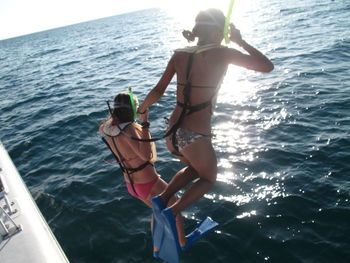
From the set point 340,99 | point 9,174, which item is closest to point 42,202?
point 9,174

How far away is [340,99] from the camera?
11.5m

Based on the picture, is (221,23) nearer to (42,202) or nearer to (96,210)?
(96,210)

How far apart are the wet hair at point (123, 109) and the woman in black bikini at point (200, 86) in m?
0.33

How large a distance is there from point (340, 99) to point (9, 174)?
11.0 meters

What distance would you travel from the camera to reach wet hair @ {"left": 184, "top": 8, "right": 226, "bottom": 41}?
12.6 ft

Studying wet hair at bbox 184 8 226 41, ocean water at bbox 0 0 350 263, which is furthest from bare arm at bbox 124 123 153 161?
ocean water at bbox 0 0 350 263

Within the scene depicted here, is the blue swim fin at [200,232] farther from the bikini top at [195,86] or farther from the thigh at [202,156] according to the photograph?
the bikini top at [195,86]

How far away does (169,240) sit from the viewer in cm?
435

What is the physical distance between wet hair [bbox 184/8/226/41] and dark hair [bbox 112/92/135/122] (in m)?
1.38

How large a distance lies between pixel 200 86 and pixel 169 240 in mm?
2137

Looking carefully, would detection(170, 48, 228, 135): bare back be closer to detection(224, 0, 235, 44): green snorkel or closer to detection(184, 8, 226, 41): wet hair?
detection(224, 0, 235, 44): green snorkel

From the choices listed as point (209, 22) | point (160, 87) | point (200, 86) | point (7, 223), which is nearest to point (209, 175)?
point (200, 86)

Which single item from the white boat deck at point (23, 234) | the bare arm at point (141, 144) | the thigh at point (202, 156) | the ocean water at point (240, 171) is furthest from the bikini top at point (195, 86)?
the ocean water at point (240, 171)

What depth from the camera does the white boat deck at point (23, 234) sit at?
4.84 m
